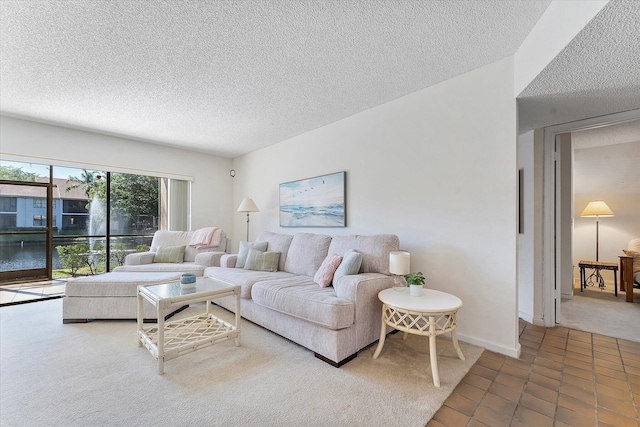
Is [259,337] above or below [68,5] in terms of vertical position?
below

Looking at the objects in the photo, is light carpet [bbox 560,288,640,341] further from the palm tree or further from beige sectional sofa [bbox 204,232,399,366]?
the palm tree

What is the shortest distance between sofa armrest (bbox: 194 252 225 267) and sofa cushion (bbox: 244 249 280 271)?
2.22 feet

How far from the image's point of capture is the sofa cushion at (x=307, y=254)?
3.09 m

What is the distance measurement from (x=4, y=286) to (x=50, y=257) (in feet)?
2.05

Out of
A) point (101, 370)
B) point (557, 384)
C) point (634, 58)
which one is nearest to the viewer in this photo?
point (634, 58)

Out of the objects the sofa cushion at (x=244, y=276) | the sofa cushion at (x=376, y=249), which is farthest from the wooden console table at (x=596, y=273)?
the sofa cushion at (x=244, y=276)

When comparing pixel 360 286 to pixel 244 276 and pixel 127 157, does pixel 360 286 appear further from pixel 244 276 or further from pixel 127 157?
pixel 127 157

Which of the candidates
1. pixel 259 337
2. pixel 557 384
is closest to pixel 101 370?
pixel 259 337

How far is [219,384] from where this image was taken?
1771 millimetres

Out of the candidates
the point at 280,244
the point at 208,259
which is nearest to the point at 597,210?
the point at 280,244

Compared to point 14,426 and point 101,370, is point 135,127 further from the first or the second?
point 14,426

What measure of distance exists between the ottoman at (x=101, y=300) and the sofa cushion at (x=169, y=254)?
3.76ft

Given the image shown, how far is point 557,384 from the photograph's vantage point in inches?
69.6

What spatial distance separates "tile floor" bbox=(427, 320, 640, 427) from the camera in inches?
57.4
